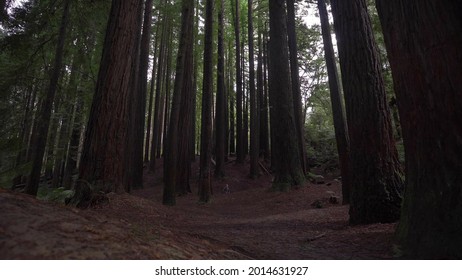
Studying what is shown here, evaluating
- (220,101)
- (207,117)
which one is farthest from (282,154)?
(220,101)

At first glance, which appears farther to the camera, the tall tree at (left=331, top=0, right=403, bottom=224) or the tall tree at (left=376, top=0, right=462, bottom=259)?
the tall tree at (left=331, top=0, right=403, bottom=224)

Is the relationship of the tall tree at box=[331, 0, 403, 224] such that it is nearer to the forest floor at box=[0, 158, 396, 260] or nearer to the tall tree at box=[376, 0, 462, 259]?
the forest floor at box=[0, 158, 396, 260]

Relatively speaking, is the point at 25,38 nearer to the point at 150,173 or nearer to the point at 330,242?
the point at 330,242

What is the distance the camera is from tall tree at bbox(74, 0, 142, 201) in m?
5.44

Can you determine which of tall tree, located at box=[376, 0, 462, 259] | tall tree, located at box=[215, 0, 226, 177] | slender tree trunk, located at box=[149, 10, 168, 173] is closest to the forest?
tall tree, located at box=[376, 0, 462, 259]

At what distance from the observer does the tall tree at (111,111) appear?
5.44 meters

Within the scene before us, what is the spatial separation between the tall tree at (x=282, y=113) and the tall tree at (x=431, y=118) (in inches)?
313

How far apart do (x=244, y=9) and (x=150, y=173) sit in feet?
44.7

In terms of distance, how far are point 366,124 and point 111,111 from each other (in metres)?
4.53

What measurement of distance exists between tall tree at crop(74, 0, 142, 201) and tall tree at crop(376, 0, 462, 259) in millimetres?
4686

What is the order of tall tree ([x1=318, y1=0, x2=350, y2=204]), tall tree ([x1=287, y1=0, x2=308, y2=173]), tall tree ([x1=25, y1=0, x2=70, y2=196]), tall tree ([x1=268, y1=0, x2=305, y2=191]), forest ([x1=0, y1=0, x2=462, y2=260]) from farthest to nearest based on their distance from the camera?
tall tree ([x1=287, y1=0, x2=308, y2=173]) < tall tree ([x1=268, y1=0, x2=305, y2=191]) < tall tree ([x1=25, y1=0, x2=70, y2=196]) < tall tree ([x1=318, y1=0, x2=350, y2=204]) < forest ([x1=0, y1=0, x2=462, y2=260])

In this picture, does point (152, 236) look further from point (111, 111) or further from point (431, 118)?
point (111, 111)

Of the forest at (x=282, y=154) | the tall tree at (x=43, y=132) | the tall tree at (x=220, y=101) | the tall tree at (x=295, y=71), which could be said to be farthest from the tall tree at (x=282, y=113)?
the tall tree at (x=43, y=132)
